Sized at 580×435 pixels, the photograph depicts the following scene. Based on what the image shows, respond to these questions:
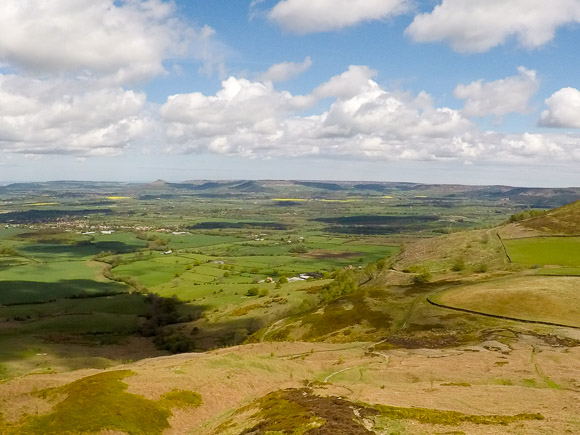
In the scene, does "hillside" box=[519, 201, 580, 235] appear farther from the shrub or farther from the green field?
the shrub

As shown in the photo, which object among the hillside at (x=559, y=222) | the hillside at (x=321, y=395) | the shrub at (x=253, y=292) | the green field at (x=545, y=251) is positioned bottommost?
the shrub at (x=253, y=292)

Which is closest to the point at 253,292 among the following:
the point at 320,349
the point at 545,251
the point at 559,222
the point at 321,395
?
the point at 320,349

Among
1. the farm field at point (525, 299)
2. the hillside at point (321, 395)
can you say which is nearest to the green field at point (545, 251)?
the farm field at point (525, 299)

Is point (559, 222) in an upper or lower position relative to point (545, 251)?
upper

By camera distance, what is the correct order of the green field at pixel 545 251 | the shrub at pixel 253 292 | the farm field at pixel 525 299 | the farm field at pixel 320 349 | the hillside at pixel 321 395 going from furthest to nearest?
the shrub at pixel 253 292, the green field at pixel 545 251, the farm field at pixel 525 299, the farm field at pixel 320 349, the hillside at pixel 321 395

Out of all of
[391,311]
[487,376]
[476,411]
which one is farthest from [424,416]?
[391,311]

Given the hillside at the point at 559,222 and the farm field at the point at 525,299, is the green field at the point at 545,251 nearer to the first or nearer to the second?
the hillside at the point at 559,222

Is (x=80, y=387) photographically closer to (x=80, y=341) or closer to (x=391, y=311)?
(x=391, y=311)

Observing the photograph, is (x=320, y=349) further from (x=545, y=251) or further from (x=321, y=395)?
(x=545, y=251)
